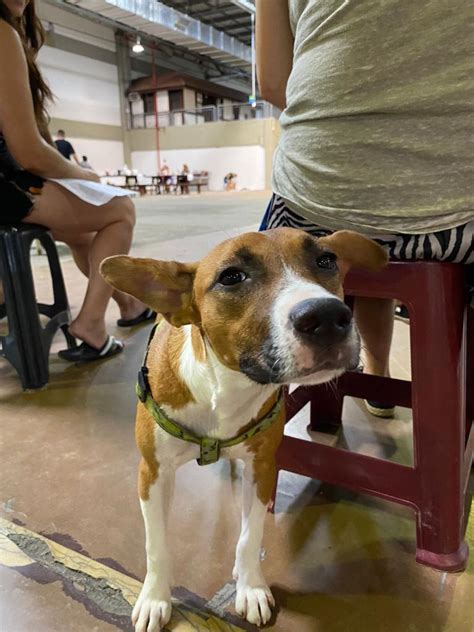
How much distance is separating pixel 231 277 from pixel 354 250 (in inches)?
12.1

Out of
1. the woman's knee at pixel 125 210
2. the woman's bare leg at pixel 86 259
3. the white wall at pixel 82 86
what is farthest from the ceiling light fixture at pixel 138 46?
the woman's knee at pixel 125 210

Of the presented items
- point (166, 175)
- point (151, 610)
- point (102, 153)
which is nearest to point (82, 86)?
point (102, 153)

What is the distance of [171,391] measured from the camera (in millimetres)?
1066

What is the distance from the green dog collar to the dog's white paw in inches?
11.3

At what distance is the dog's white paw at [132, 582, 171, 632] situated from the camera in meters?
1.05

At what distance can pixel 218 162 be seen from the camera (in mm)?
20750

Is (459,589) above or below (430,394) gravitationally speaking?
below

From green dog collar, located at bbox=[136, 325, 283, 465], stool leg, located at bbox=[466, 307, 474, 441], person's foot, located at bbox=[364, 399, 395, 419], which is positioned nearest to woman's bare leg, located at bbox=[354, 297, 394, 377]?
person's foot, located at bbox=[364, 399, 395, 419]

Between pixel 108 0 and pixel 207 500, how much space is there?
15771mm

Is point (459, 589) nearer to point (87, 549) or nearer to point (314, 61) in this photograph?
point (87, 549)

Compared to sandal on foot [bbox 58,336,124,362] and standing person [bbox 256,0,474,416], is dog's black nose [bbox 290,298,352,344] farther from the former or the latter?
sandal on foot [bbox 58,336,124,362]

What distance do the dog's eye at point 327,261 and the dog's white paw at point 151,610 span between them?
2.50 feet

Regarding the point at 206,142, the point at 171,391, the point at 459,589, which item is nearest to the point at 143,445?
the point at 171,391

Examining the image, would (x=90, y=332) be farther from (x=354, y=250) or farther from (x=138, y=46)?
(x=138, y=46)
